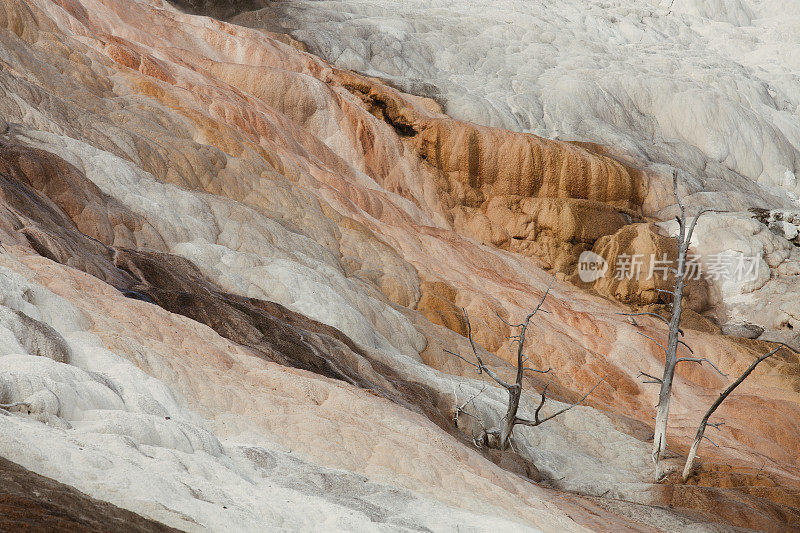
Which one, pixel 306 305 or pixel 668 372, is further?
pixel 306 305

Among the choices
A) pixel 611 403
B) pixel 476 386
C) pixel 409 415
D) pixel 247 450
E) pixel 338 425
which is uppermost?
pixel 247 450

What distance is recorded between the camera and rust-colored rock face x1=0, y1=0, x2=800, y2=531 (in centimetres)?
838

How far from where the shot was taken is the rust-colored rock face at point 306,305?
838cm

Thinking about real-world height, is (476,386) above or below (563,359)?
above

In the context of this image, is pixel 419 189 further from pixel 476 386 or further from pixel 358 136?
pixel 476 386

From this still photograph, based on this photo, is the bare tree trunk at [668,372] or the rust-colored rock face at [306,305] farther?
the bare tree trunk at [668,372]

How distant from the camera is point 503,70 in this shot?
140ft

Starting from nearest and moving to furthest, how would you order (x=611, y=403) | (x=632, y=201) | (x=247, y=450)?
(x=247, y=450)
(x=611, y=403)
(x=632, y=201)

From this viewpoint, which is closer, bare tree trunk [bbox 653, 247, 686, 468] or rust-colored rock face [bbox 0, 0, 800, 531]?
rust-colored rock face [bbox 0, 0, 800, 531]

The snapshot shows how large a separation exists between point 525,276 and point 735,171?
60.8ft

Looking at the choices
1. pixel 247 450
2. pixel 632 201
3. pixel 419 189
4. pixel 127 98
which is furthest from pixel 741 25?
pixel 247 450

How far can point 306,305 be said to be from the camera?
18234mm

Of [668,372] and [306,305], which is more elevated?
[668,372]

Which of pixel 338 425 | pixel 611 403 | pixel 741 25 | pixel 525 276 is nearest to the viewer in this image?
pixel 338 425
